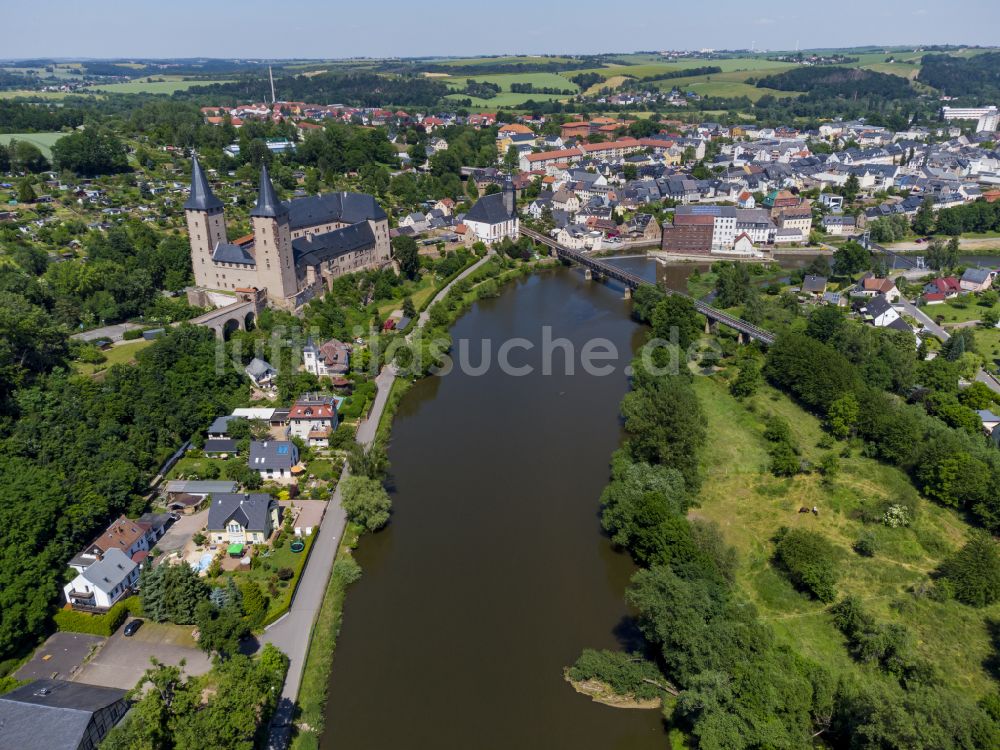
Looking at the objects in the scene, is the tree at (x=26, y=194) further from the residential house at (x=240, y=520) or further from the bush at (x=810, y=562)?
the bush at (x=810, y=562)

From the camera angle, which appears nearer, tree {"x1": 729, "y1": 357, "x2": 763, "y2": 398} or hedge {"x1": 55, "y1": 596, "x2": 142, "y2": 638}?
hedge {"x1": 55, "y1": 596, "x2": 142, "y2": 638}

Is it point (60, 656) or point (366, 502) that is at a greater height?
point (366, 502)

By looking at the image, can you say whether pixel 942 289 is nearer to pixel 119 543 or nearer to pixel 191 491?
pixel 191 491

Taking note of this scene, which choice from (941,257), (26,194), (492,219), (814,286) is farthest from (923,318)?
(26,194)

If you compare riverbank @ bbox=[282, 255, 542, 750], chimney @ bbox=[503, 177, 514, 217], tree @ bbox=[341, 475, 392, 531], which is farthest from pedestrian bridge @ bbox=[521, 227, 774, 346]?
tree @ bbox=[341, 475, 392, 531]

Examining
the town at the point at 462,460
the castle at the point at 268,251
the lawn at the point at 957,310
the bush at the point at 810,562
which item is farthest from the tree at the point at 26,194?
the lawn at the point at 957,310

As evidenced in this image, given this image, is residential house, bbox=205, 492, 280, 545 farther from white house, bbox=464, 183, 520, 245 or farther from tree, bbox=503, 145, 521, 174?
tree, bbox=503, 145, 521, 174
